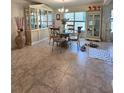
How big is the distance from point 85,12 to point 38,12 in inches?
130

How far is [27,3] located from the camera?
8.20 meters

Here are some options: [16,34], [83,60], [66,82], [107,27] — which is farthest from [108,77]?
[107,27]

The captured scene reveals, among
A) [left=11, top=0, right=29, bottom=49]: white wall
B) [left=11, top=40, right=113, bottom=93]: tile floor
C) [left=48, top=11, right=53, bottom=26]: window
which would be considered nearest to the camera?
[left=11, top=40, right=113, bottom=93]: tile floor

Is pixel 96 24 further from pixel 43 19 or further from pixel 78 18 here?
pixel 43 19

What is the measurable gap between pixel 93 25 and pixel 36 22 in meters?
3.55

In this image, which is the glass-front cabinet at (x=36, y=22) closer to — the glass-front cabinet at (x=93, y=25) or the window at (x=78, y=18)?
the window at (x=78, y=18)

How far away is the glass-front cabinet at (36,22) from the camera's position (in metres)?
7.97

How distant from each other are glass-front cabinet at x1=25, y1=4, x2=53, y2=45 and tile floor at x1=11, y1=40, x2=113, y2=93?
10.3ft

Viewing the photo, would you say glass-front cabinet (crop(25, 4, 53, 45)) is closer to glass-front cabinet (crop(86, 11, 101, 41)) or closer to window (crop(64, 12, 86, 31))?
window (crop(64, 12, 86, 31))

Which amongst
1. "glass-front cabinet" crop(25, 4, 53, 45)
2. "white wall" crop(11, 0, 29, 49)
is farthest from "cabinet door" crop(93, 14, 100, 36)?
"white wall" crop(11, 0, 29, 49)

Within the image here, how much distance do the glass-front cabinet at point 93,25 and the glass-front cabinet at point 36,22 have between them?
2.75 metres

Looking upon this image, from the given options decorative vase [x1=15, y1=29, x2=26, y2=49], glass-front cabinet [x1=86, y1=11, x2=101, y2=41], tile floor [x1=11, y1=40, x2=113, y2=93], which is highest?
glass-front cabinet [x1=86, y1=11, x2=101, y2=41]

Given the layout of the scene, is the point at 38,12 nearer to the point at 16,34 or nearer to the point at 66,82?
the point at 16,34

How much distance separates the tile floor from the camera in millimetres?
3023
